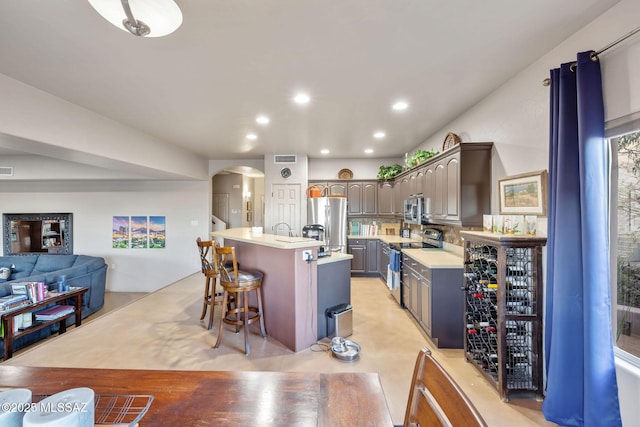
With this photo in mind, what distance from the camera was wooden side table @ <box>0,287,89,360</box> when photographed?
3.13 m

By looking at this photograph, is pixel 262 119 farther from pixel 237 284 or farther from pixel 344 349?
pixel 344 349

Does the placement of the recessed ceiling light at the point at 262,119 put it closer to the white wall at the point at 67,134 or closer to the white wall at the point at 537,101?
the white wall at the point at 67,134

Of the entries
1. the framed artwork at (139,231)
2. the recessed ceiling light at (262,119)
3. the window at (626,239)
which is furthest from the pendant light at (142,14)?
the framed artwork at (139,231)

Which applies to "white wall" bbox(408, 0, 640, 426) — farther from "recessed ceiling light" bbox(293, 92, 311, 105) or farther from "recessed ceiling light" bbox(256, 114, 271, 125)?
"recessed ceiling light" bbox(256, 114, 271, 125)

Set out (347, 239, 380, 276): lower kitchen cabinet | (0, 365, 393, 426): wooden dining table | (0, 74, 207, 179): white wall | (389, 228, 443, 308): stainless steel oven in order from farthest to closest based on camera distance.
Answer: (347, 239, 380, 276): lower kitchen cabinet, (389, 228, 443, 308): stainless steel oven, (0, 74, 207, 179): white wall, (0, 365, 393, 426): wooden dining table

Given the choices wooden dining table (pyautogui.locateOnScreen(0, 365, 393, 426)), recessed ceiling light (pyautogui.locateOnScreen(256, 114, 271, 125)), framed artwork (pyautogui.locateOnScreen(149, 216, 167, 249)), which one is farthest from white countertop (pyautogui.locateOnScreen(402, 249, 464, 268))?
framed artwork (pyautogui.locateOnScreen(149, 216, 167, 249))

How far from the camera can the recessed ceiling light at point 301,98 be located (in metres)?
2.88

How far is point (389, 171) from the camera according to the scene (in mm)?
5863

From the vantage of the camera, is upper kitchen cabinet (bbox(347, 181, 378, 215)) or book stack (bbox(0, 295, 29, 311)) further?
upper kitchen cabinet (bbox(347, 181, 378, 215))

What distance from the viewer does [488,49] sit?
Answer: 2066mm

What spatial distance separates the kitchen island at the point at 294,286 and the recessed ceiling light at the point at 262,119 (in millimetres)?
1599

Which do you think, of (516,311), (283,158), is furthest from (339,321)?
(283,158)

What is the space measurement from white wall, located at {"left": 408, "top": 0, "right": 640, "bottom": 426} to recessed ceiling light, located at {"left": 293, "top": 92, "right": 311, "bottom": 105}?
1947 millimetres

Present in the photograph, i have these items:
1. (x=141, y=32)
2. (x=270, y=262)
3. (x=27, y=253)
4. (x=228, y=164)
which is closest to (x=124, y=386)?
(x=141, y=32)
